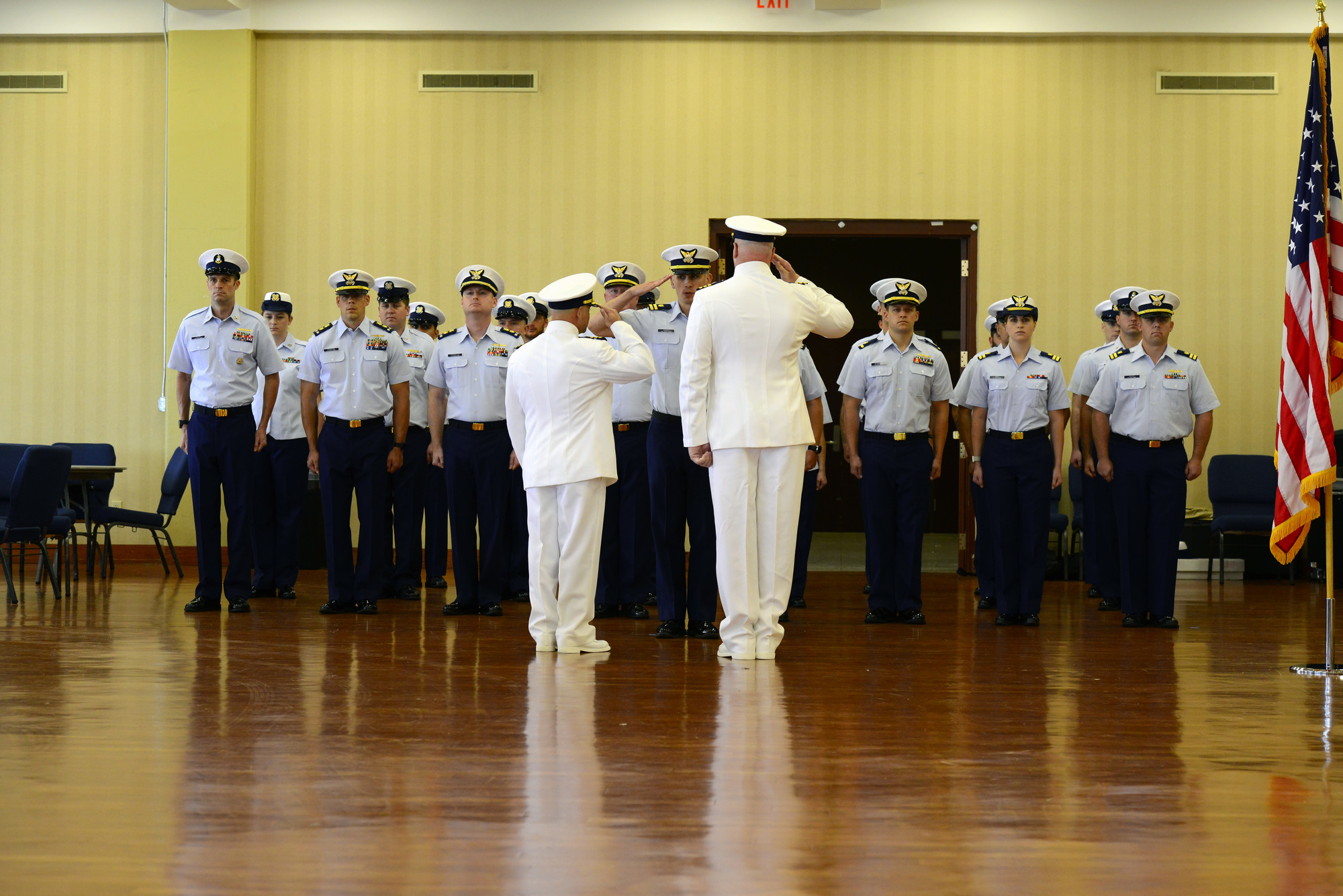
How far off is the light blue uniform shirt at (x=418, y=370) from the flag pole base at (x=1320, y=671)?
4.72m

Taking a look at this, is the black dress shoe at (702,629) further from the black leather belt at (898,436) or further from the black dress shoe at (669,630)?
the black leather belt at (898,436)

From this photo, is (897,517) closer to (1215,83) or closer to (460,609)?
(460,609)

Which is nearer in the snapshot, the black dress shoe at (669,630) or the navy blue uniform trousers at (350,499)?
the black dress shoe at (669,630)

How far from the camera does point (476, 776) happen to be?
3.11m

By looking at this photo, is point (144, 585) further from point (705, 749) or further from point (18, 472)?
point (705, 749)

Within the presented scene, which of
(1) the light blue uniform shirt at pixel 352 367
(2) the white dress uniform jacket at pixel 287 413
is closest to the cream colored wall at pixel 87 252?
(2) the white dress uniform jacket at pixel 287 413

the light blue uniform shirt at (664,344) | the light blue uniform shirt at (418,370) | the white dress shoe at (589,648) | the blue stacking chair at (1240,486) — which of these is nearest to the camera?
the white dress shoe at (589,648)

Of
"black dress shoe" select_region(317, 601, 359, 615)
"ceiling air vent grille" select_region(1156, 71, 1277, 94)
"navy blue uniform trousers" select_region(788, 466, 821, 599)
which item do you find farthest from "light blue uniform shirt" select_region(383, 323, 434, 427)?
"ceiling air vent grille" select_region(1156, 71, 1277, 94)

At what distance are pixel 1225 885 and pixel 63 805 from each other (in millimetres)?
2457

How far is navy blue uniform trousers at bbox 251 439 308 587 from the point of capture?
7.00 meters

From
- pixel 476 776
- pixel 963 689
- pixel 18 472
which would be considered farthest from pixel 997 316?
pixel 18 472

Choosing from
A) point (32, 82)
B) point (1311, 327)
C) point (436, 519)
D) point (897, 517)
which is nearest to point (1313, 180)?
point (1311, 327)

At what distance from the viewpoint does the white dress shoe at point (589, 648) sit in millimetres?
5074

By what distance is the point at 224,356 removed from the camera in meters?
6.35
